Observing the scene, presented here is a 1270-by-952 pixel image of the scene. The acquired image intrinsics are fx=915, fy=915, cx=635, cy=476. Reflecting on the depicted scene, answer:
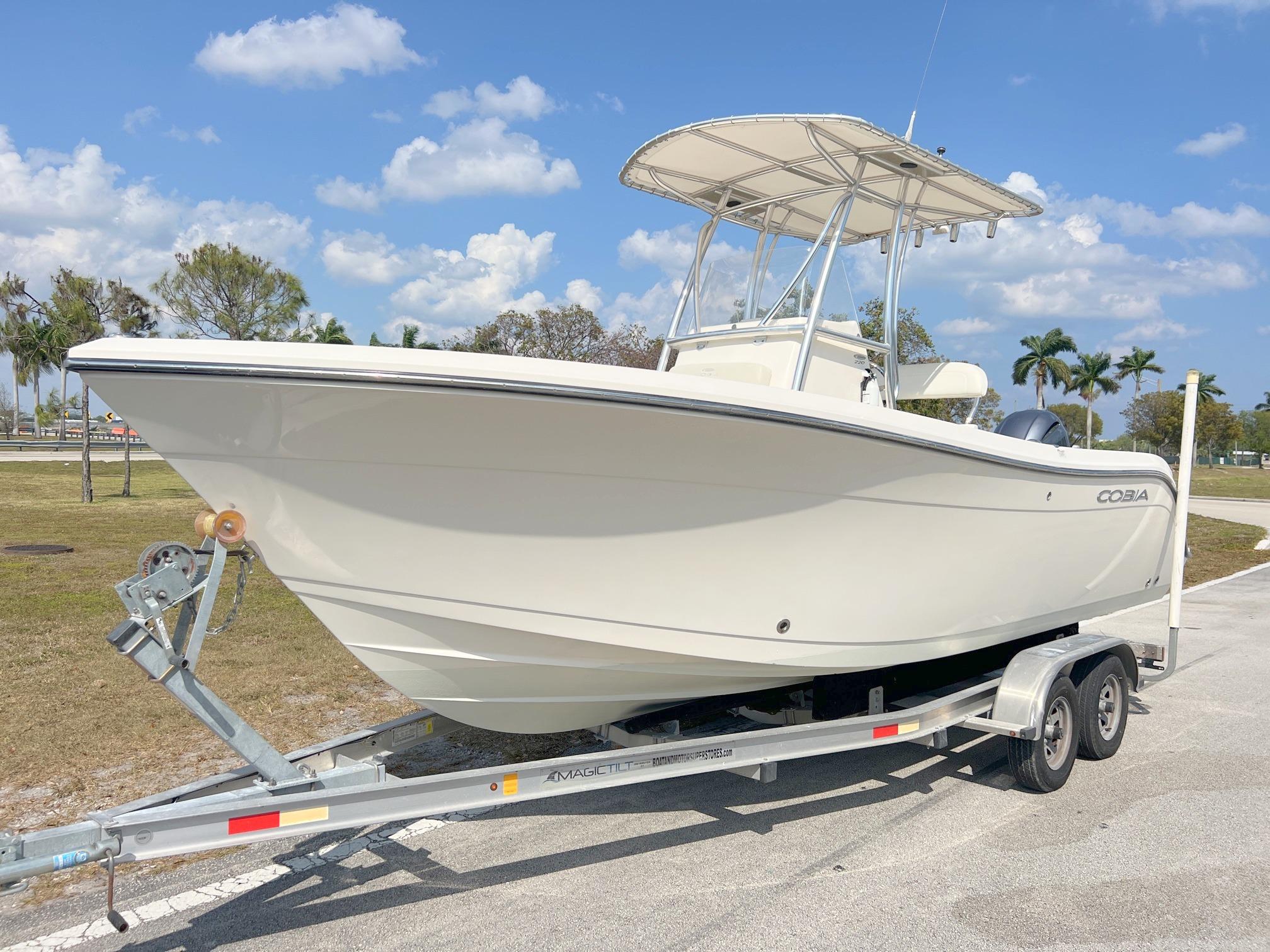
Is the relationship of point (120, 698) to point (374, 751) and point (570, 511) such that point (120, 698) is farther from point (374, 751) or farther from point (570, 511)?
point (570, 511)

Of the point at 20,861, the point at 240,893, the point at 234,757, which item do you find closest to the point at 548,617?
the point at 240,893

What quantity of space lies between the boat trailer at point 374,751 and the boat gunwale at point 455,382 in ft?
1.71

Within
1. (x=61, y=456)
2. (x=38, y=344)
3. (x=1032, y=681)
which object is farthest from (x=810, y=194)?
(x=61, y=456)

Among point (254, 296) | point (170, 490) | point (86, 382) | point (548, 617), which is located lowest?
point (170, 490)

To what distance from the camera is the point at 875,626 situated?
3.78 metres

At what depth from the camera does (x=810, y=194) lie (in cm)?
497

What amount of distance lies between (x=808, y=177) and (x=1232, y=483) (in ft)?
146

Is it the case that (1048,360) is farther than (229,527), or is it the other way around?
(1048,360)

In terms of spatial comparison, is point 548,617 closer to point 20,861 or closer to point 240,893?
point 240,893

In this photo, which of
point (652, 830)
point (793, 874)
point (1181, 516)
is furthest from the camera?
point (1181, 516)

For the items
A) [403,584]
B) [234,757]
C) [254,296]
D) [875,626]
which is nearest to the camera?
[403,584]

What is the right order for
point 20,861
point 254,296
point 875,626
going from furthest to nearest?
1. point 254,296
2. point 875,626
3. point 20,861

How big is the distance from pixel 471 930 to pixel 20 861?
1283mm

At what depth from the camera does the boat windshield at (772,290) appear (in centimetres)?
449
